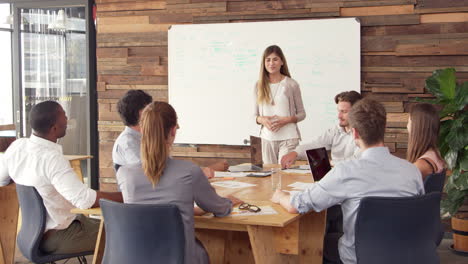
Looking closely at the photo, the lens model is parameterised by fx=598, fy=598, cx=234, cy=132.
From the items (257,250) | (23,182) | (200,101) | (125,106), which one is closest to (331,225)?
(257,250)

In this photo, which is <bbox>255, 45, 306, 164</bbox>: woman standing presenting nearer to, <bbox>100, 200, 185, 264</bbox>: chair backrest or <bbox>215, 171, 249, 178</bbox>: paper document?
<bbox>215, 171, 249, 178</bbox>: paper document

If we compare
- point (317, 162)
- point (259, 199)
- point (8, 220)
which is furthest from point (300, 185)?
point (8, 220)

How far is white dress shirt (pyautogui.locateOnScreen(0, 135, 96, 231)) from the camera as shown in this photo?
3080 mm

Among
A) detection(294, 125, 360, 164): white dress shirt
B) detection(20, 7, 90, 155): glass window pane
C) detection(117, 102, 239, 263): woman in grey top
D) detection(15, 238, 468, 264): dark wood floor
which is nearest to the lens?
detection(117, 102, 239, 263): woman in grey top

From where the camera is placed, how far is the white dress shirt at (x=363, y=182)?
2.53 m

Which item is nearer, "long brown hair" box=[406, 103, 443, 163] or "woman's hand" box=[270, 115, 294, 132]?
"long brown hair" box=[406, 103, 443, 163]

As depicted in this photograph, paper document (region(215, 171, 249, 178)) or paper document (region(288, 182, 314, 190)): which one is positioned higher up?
paper document (region(288, 182, 314, 190))

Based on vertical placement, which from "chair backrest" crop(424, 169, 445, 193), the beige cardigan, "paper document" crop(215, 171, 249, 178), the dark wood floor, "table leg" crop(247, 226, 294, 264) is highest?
the beige cardigan

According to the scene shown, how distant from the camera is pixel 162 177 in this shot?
251 centimetres

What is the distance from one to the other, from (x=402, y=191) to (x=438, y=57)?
3.31 metres

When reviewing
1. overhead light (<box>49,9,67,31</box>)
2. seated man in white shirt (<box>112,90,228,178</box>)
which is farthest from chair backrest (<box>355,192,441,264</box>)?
overhead light (<box>49,9,67,31</box>)

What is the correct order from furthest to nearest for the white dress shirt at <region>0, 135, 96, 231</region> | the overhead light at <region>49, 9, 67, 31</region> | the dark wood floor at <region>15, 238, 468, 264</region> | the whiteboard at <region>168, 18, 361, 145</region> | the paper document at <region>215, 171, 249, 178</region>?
the overhead light at <region>49, 9, 67, 31</region> → the whiteboard at <region>168, 18, 361, 145</region> → the dark wood floor at <region>15, 238, 468, 264</region> → the paper document at <region>215, 171, 249, 178</region> → the white dress shirt at <region>0, 135, 96, 231</region>

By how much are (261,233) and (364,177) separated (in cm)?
53

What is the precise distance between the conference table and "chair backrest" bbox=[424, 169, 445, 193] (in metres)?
0.56
